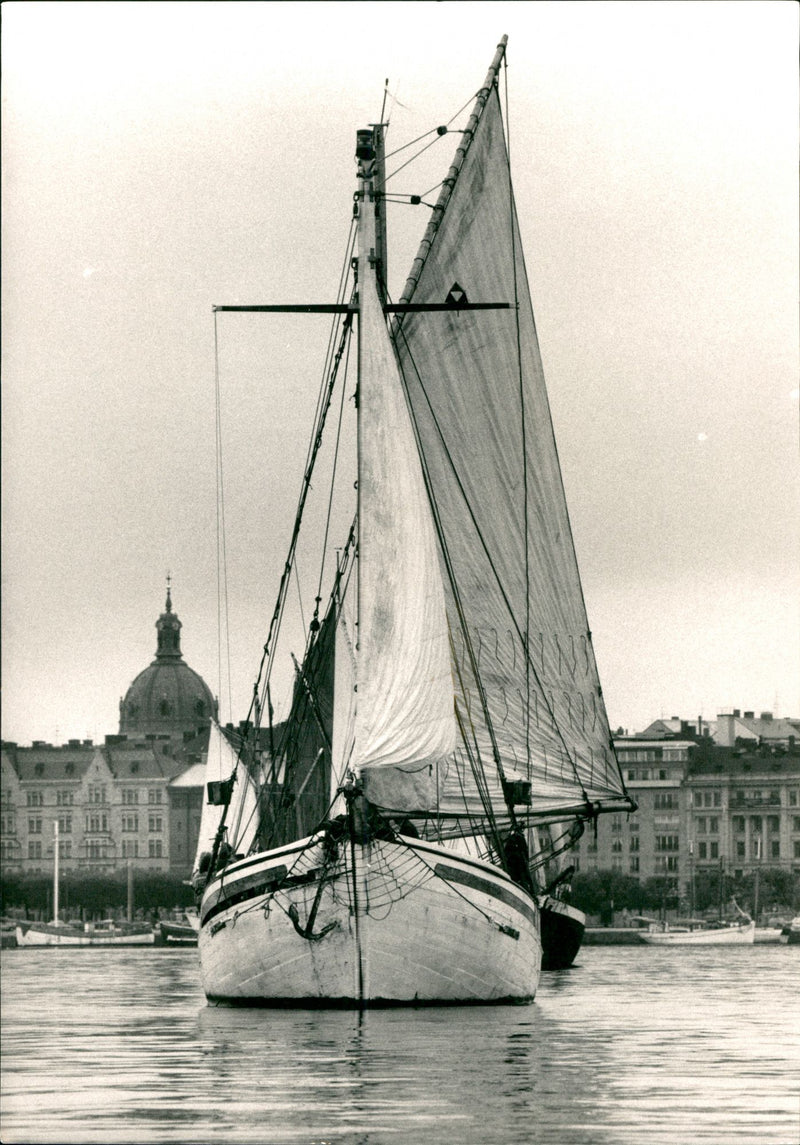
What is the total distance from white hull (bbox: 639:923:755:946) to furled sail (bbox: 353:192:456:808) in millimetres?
90274

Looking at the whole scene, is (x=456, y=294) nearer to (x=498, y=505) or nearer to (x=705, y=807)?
(x=498, y=505)

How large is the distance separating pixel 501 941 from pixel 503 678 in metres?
6.42

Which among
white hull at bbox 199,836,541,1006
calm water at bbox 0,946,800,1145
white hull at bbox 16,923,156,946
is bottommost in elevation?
white hull at bbox 16,923,156,946

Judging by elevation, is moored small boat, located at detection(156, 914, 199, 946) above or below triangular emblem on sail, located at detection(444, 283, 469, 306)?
below

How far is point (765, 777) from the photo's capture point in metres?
166

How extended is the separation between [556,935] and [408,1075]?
43909 millimetres

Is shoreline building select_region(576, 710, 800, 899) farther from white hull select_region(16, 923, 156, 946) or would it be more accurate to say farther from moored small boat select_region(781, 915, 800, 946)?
white hull select_region(16, 923, 156, 946)

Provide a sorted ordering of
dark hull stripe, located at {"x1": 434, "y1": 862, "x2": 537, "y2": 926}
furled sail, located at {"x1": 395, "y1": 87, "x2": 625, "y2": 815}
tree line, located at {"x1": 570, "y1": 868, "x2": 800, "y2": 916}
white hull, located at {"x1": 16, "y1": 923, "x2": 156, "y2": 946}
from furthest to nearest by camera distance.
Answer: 1. tree line, located at {"x1": 570, "y1": 868, "x2": 800, "y2": 916}
2. white hull, located at {"x1": 16, "y1": 923, "x2": 156, "y2": 946}
3. furled sail, located at {"x1": 395, "y1": 87, "x2": 625, "y2": 815}
4. dark hull stripe, located at {"x1": 434, "y1": 862, "x2": 537, "y2": 926}

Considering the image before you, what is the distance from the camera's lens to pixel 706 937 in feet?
406

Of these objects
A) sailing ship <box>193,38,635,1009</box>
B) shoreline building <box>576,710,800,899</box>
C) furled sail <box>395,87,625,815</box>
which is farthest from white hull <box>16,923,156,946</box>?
furled sail <box>395,87,625,815</box>

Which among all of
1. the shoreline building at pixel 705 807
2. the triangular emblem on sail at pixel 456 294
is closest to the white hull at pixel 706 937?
the shoreline building at pixel 705 807

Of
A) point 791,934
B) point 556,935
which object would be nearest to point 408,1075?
point 556,935

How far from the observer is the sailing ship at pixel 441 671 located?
1325 inches

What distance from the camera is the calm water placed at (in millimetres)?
19203
